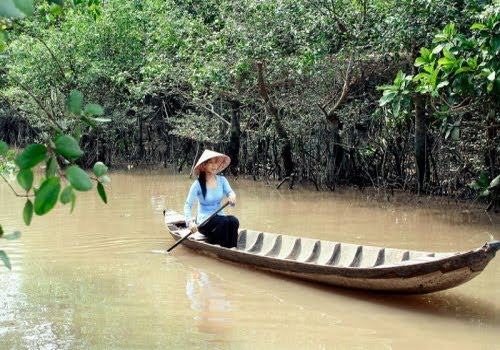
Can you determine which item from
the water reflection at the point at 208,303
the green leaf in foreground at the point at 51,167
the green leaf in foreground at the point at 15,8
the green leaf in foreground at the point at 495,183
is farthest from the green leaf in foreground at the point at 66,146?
the green leaf in foreground at the point at 495,183

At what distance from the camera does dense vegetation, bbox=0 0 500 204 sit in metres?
8.16

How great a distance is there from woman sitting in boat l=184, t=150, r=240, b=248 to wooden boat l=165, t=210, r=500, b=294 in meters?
0.19

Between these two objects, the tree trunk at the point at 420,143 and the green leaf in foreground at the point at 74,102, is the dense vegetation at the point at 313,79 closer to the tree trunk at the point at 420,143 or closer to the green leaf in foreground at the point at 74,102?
the tree trunk at the point at 420,143

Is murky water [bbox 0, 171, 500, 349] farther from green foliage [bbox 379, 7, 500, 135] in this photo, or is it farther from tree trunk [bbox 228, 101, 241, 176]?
tree trunk [bbox 228, 101, 241, 176]

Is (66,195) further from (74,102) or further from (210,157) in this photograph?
(210,157)

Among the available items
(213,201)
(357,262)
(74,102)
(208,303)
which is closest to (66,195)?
(74,102)

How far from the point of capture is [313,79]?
39.3 ft

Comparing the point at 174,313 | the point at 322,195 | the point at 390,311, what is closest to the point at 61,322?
the point at 174,313

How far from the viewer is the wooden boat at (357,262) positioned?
4.64 m

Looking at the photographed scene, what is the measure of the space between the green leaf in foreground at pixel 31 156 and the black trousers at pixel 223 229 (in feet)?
18.2

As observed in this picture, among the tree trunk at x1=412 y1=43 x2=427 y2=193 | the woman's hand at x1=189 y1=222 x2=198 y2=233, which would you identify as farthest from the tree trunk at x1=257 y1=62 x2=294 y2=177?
the woman's hand at x1=189 y1=222 x2=198 y2=233

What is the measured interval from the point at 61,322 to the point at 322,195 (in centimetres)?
753

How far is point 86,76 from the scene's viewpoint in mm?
16156

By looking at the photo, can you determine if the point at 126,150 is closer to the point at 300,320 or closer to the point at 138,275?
the point at 138,275
